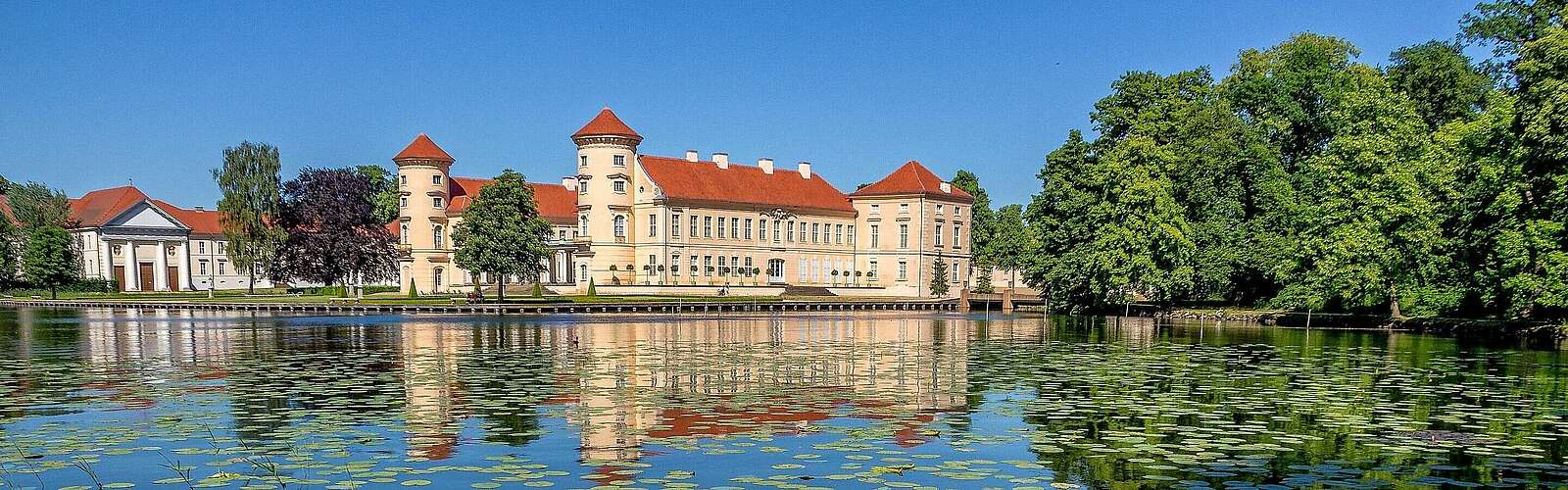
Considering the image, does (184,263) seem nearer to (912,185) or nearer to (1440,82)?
(912,185)

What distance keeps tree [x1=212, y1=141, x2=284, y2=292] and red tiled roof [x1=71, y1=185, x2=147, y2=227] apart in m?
22.0

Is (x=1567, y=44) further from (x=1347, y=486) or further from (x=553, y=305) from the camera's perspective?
(x=553, y=305)

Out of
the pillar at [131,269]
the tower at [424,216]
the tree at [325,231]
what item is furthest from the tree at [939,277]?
the pillar at [131,269]

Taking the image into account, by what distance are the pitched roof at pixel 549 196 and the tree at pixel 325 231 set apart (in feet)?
21.3

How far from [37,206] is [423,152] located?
29.1 metres

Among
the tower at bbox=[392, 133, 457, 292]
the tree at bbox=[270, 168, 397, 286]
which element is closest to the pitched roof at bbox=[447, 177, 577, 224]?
the tower at bbox=[392, 133, 457, 292]

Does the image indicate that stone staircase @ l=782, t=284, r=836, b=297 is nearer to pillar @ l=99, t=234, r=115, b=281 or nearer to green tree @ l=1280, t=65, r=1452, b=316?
green tree @ l=1280, t=65, r=1452, b=316

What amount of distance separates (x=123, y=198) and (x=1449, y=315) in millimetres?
95083

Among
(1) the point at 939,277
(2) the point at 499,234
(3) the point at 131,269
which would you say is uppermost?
(2) the point at 499,234

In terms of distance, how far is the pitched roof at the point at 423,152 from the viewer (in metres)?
77.3

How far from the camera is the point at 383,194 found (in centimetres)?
11050

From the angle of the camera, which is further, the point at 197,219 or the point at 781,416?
the point at 197,219

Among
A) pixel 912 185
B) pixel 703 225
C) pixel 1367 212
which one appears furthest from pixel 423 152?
pixel 1367 212

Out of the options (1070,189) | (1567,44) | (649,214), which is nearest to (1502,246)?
(1567,44)
